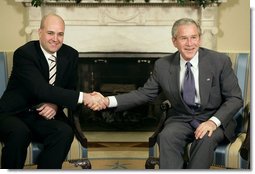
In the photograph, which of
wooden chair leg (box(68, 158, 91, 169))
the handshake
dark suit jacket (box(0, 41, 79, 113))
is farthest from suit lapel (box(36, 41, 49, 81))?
wooden chair leg (box(68, 158, 91, 169))

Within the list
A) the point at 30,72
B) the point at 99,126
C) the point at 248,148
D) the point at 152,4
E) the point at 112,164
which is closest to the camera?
the point at 248,148

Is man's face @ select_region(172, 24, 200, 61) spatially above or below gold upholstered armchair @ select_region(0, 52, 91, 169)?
above

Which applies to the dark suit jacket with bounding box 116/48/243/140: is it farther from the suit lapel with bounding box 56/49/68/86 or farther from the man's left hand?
the suit lapel with bounding box 56/49/68/86

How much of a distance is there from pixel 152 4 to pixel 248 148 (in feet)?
5.27

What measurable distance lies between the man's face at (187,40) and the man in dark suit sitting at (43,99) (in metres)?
0.52

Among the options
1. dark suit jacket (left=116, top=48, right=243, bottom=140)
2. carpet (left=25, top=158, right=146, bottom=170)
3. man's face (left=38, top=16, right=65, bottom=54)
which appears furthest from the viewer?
carpet (left=25, top=158, right=146, bottom=170)

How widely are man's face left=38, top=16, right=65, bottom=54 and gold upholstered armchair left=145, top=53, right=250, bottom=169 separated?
641mm

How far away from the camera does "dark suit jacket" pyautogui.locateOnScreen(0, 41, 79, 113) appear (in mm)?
2338

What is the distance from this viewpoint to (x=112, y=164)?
8.77ft

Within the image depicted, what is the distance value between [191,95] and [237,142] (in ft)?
1.06

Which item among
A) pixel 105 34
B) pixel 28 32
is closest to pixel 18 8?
pixel 28 32

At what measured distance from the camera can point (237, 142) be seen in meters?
2.27

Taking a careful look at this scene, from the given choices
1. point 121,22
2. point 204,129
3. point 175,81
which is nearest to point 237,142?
point 204,129

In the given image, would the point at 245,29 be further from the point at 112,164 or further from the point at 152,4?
the point at 112,164
